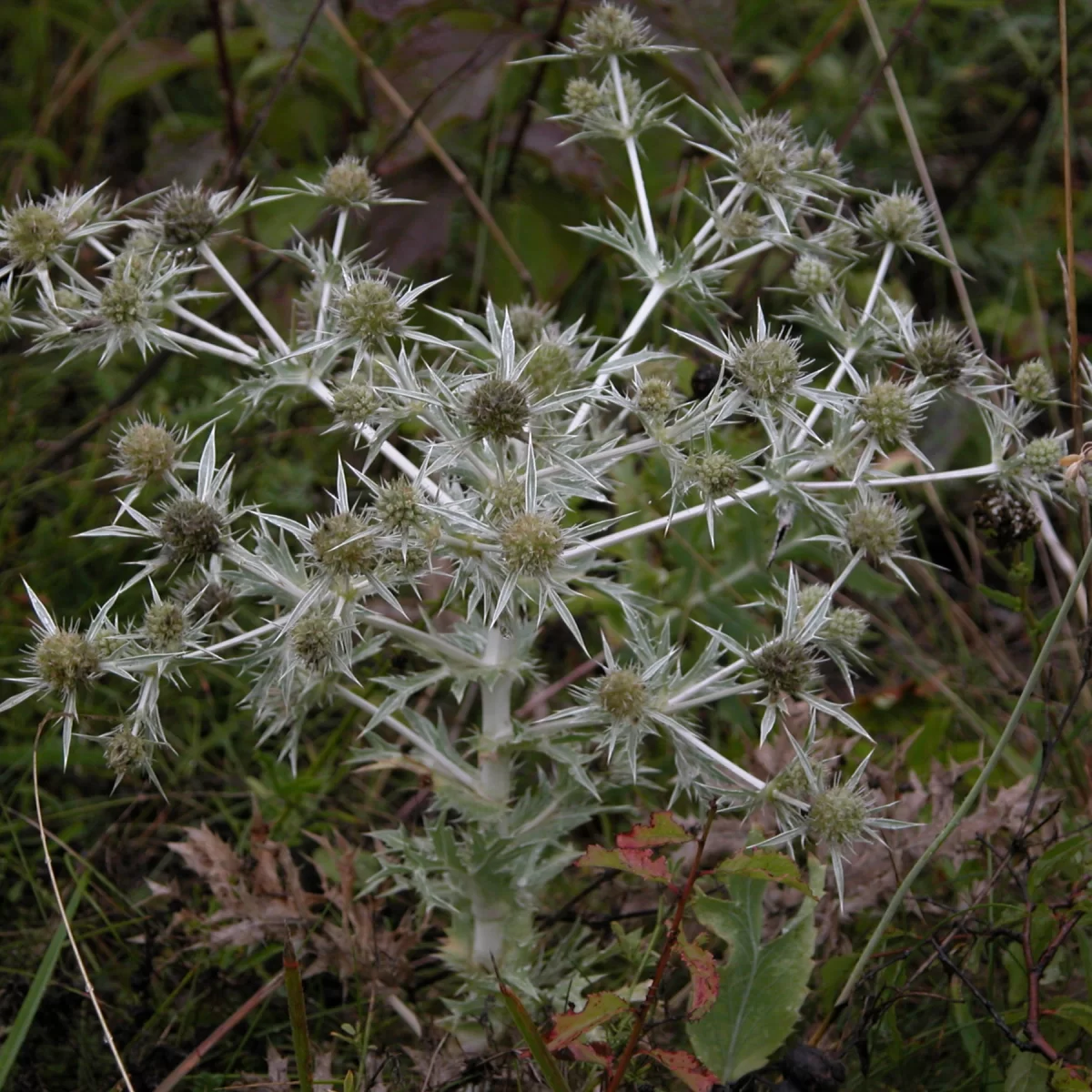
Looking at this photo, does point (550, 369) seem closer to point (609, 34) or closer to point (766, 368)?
point (766, 368)

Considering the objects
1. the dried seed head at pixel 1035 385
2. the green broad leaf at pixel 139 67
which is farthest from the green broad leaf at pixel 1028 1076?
the green broad leaf at pixel 139 67

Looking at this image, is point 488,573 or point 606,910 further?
point 606,910

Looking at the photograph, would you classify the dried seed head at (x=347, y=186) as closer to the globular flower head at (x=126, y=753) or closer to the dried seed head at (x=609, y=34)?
the dried seed head at (x=609, y=34)

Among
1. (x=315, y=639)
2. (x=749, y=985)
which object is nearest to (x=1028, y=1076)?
(x=749, y=985)

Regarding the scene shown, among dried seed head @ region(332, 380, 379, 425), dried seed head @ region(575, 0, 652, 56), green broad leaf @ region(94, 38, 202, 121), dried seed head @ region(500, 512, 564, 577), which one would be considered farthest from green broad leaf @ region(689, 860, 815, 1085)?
green broad leaf @ region(94, 38, 202, 121)

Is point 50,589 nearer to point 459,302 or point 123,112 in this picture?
point 459,302

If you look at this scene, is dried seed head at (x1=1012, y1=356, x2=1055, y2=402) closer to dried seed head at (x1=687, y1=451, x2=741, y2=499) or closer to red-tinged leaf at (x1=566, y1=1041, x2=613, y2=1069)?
dried seed head at (x1=687, y1=451, x2=741, y2=499)

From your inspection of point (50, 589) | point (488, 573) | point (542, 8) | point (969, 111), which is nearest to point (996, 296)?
point (969, 111)
